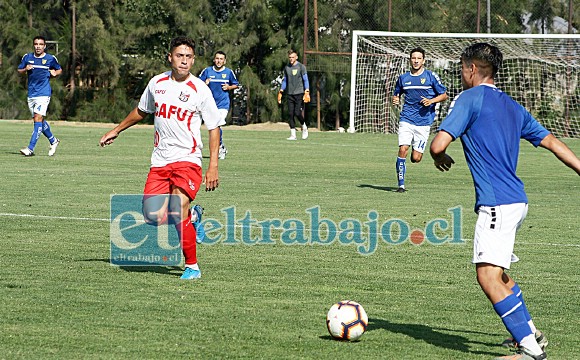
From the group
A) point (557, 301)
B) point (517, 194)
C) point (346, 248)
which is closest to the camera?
point (517, 194)

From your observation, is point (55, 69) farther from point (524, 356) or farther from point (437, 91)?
point (524, 356)

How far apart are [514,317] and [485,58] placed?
4.78 feet

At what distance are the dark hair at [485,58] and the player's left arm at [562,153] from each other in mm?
538

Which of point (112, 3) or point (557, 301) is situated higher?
point (112, 3)

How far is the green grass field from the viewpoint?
5801 mm

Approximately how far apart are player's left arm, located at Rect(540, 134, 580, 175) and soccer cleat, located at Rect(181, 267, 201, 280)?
3.05 metres

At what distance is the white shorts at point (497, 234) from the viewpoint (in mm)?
5496

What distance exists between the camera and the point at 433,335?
6.14 metres

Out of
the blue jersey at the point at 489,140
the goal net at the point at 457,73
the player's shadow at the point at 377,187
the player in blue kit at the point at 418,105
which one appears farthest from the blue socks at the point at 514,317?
the goal net at the point at 457,73

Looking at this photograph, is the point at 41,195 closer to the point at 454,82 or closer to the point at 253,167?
the point at 253,167

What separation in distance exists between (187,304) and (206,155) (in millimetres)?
15405

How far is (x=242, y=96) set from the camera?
39500mm

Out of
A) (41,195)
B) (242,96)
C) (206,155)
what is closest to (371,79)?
(242,96)

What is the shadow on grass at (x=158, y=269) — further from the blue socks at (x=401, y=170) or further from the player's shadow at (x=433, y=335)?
the blue socks at (x=401, y=170)
